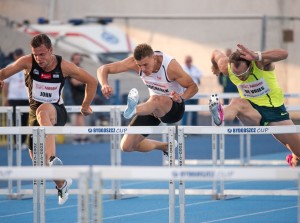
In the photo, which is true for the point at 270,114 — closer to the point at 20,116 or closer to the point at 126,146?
the point at 126,146

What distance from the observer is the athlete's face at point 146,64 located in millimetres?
10141

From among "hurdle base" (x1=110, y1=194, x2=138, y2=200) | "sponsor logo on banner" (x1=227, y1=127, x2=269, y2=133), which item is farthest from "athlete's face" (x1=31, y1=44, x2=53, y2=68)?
"hurdle base" (x1=110, y1=194, x2=138, y2=200)

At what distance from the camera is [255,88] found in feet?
35.9

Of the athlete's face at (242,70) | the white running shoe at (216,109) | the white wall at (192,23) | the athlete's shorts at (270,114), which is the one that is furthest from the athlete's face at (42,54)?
the white wall at (192,23)

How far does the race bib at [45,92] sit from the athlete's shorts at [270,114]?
239 cm

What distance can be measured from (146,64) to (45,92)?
1.24 metres

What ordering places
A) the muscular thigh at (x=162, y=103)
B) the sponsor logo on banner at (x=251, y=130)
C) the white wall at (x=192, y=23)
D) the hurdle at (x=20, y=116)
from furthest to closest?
the white wall at (x=192, y=23) → the hurdle at (x=20, y=116) → the muscular thigh at (x=162, y=103) → the sponsor logo on banner at (x=251, y=130)

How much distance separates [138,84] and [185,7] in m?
6.24

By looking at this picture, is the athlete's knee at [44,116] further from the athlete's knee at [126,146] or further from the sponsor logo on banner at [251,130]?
the sponsor logo on banner at [251,130]

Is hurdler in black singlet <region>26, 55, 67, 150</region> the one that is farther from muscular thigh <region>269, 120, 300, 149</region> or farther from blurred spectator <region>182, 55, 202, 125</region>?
blurred spectator <region>182, 55, 202, 125</region>

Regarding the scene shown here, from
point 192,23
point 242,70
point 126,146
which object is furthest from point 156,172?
point 192,23

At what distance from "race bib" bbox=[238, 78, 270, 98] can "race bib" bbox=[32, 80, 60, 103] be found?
2.20m

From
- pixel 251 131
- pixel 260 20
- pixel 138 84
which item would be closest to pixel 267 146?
pixel 138 84

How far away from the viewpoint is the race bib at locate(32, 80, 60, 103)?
10.5m
